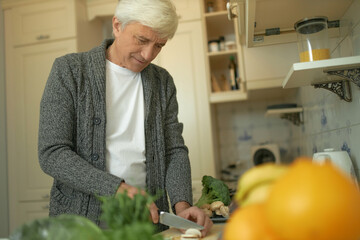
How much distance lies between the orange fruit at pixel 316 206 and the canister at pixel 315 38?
0.71m

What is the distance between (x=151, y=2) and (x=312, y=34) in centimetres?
48

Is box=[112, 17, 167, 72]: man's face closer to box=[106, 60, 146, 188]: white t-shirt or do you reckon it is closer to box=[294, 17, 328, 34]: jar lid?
box=[106, 60, 146, 188]: white t-shirt

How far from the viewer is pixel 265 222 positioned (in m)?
0.34

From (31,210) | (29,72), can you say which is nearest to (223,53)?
(29,72)

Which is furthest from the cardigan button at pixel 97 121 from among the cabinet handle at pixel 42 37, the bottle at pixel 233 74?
the cabinet handle at pixel 42 37

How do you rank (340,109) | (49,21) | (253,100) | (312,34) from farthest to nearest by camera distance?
(253,100), (49,21), (340,109), (312,34)

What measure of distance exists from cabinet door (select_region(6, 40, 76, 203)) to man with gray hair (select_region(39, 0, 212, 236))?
152 cm

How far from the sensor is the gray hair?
43.1 inches

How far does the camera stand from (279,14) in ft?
3.39

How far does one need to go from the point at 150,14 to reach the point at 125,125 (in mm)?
369

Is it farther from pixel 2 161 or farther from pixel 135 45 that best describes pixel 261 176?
pixel 2 161

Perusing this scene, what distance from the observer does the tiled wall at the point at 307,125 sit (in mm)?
1046

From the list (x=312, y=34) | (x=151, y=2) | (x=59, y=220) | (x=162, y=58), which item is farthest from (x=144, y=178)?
(x=162, y=58)

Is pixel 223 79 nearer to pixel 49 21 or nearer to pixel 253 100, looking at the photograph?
pixel 253 100
